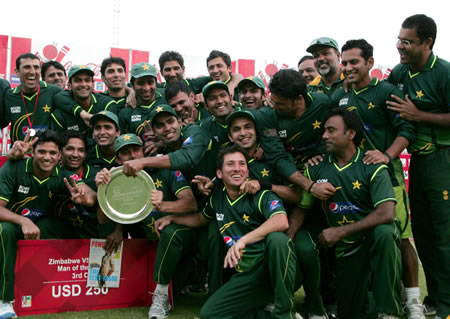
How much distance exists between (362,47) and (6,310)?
176 inches

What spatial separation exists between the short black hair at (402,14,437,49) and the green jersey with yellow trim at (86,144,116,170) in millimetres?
3697

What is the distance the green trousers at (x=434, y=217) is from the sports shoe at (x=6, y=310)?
4.16 metres

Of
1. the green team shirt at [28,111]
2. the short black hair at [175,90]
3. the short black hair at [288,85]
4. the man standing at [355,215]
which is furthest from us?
the green team shirt at [28,111]

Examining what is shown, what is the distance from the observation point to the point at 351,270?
14.2 feet

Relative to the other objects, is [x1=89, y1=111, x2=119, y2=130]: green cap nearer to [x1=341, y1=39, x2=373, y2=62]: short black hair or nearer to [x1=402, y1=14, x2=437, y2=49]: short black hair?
[x1=341, y1=39, x2=373, y2=62]: short black hair

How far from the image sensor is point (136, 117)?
591cm

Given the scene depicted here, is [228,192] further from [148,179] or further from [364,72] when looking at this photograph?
[364,72]

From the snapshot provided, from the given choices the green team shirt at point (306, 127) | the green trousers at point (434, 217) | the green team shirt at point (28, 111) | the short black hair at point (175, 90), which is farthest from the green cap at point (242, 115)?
the green team shirt at point (28, 111)

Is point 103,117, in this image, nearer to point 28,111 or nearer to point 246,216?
point 28,111

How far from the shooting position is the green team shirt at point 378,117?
185 inches

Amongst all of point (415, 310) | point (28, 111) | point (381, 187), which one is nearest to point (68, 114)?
point (28, 111)

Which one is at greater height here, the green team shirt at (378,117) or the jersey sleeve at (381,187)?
the green team shirt at (378,117)

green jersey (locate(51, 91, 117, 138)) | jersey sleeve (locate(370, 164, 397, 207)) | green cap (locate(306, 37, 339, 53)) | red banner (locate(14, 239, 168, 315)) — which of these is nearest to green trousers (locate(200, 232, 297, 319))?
jersey sleeve (locate(370, 164, 397, 207))

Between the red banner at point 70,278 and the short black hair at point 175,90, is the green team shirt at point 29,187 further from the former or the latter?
the short black hair at point 175,90
